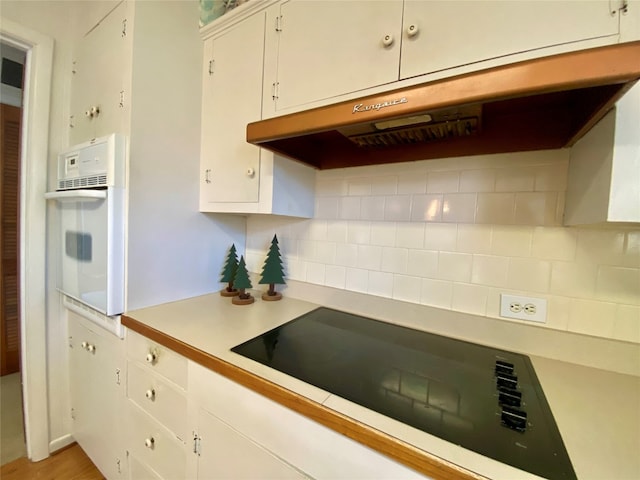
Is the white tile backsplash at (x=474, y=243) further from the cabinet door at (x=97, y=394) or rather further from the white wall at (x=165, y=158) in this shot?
the cabinet door at (x=97, y=394)

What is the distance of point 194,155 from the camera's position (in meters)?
1.39

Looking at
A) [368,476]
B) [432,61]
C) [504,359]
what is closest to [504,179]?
[432,61]

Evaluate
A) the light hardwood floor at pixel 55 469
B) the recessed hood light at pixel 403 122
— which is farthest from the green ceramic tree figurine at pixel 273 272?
the light hardwood floor at pixel 55 469

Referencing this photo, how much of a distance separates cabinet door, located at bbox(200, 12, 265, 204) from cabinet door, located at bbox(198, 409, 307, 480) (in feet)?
2.82

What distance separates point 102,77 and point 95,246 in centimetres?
82

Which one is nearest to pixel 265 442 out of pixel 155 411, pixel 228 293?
pixel 155 411

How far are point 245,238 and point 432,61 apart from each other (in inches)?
52.5

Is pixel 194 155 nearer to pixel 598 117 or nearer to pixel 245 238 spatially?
pixel 245 238

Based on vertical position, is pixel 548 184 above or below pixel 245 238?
above

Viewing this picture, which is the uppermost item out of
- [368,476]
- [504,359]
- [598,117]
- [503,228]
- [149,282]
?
[598,117]

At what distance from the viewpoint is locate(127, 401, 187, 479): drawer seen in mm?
989

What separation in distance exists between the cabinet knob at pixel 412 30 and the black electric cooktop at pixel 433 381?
3.26 feet

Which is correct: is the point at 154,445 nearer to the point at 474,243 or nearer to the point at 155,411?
the point at 155,411

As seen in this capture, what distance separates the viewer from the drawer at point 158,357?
0.96 metres
